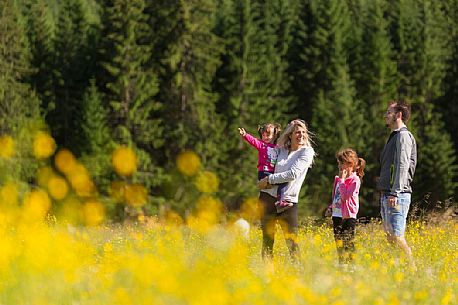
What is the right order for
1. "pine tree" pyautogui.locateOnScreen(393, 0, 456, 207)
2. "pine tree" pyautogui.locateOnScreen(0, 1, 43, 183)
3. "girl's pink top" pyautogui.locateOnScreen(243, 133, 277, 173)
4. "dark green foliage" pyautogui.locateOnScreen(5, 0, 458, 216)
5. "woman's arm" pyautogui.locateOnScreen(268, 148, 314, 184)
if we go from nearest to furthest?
"woman's arm" pyautogui.locateOnScreen(268, 148, 314, 184)
"girl's pink top" pyautogui.locateOnScreen(243, 133, 277, 173)
"pine tree" pyautogui.locateOnScreen(0, 1, 43, 183)
"dark green foliage" pyautogui.locateOnScreen(5, 0, 458, 216)
"pine tree" pyautogui.locateOnScreen(393, 0, 456, 207)

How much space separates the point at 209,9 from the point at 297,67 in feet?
14.8

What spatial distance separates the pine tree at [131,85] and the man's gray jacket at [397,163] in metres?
21.8

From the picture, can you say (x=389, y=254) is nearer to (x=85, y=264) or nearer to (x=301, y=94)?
(x=85, y=264)

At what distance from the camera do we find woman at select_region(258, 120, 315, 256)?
8641mm

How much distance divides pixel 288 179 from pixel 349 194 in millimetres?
1312

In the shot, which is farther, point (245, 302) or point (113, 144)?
point (113, 144)

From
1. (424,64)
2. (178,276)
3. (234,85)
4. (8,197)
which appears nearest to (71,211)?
(8,197)

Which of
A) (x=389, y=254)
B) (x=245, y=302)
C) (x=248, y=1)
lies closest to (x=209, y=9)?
(x=248, y=1)

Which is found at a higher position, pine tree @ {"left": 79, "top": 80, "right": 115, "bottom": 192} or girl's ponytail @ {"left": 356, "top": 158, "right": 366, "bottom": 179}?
girl's ponytail @ {"left": 356, "top": 158, "right": 366, "bottom": 179}

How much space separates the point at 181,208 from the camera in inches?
1161

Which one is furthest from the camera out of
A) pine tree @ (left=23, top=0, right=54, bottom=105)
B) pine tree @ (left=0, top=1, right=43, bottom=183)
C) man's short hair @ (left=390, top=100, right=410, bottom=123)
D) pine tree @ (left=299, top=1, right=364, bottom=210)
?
pine tree @ (left=23, top=0, right=54, bottom=105)

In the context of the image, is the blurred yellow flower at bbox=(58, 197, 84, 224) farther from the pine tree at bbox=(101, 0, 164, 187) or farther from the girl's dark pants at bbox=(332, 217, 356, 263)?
the pine tree at bbox=(101, 0, 164, 187)

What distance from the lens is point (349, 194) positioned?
31.6 ft

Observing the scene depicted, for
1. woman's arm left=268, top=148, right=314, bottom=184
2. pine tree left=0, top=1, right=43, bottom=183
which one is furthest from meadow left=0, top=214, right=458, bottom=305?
pine tree left=0, top=1, right=43, bottom=183
